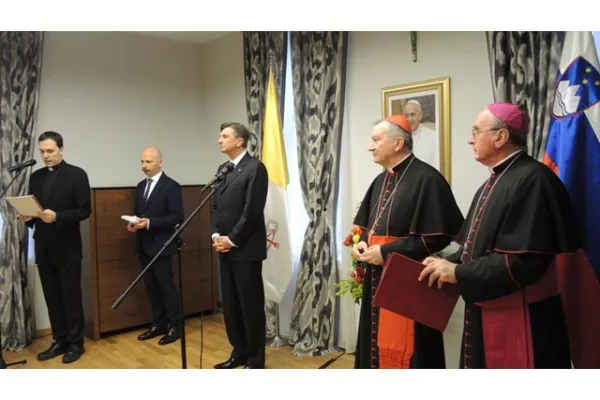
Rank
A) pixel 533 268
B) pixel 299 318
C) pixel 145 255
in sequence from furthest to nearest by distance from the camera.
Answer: pixel 145 255 → pixel 299 318 → pixel 533 268

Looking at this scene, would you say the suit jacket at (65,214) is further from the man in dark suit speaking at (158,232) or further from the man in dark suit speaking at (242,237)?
the man in dark suit speaking at (242,237)

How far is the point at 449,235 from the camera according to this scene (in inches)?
89.7

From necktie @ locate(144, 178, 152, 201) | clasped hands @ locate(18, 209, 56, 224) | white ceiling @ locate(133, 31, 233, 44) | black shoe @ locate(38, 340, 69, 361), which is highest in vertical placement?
white ceiling @ locate(133, 31, 233, 44)

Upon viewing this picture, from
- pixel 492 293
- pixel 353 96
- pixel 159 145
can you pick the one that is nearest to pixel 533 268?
pixel 492 293

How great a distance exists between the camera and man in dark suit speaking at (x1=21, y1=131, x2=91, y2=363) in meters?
3.37

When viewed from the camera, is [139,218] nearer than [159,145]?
Yes

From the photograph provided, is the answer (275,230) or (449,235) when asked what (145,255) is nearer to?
(275,230)

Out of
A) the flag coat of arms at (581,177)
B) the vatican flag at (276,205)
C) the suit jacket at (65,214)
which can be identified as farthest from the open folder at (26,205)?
the flag coat of arms at (581,177)

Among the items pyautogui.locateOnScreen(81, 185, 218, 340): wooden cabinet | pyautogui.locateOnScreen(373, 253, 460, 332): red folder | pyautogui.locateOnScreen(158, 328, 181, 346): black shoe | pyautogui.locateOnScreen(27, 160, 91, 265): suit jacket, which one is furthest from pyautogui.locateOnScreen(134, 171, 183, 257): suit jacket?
pyautogui.locateOnScreen(373, 253, 460, 332): red folder

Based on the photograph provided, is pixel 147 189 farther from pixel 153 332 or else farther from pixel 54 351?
pixel 54 351

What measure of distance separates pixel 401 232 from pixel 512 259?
0.67 m

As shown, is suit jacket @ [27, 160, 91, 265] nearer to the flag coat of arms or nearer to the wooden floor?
the wooden floor

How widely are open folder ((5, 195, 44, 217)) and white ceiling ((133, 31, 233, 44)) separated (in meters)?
1.98
